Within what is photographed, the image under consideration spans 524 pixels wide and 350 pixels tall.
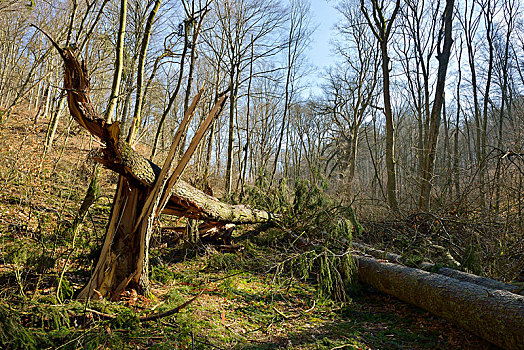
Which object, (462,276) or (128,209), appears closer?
(128,209)

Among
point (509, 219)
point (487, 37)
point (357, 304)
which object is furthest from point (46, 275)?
point (487, 37)

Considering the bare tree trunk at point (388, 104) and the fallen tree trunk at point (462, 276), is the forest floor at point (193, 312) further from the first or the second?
the bare tree trunk at point (388, 104)

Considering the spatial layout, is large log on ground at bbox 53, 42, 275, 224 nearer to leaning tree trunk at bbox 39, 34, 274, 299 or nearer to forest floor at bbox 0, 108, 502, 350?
leaning tree trunk at bbox 39, 34, 274, 299

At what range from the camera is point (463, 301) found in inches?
122

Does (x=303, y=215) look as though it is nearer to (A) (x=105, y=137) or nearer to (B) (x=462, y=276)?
(B) (x=462, y=276)

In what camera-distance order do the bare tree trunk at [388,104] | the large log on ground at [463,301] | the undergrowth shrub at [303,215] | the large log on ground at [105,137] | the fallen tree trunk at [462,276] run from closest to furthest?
the large log on ground at [463,301]
the large log on ground at [105,137]
the fallen tree trunk at [462,276]
the undergrowth shrub at [303,215]
the bare tree trunk at [388,104]

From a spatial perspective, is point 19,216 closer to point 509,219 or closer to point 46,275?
point 46,275

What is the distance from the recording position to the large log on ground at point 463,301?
2.63 metres

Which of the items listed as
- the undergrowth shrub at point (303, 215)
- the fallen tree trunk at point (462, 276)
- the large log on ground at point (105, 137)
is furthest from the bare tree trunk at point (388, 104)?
the large log on ground at point (105, 137)

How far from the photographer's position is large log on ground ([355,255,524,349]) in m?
2.63

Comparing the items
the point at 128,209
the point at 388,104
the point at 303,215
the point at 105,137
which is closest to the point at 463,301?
the point at 128,209

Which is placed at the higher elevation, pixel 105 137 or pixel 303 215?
pixel 105 137

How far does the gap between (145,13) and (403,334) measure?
8.71m

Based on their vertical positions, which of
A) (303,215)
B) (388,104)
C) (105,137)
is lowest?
(303,215)
